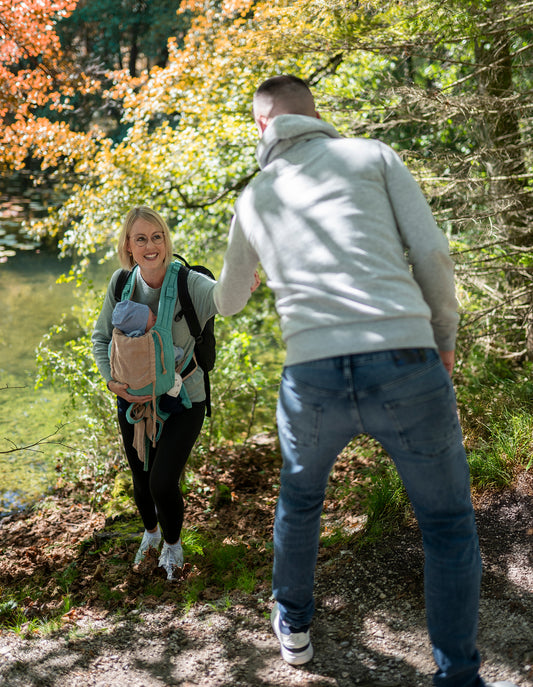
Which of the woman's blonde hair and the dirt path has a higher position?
the woman's blonde hair

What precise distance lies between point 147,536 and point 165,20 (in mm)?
21060

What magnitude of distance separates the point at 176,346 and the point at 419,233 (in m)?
1.54

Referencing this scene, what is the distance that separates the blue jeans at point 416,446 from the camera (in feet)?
5.53

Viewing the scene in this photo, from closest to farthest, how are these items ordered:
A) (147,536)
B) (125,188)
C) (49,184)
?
(147,536) → (125,188) → (49,184)

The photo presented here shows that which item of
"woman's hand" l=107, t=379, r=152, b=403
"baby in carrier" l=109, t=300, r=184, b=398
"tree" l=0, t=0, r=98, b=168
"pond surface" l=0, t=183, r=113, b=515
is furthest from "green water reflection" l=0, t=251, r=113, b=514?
"tree" l=0, t=0, r=98, b=168

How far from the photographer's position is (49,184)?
784 inches

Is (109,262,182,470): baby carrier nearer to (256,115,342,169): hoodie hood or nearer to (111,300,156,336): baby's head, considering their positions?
(111,300,156,336): baby's head

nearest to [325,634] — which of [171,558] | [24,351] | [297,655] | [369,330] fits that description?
[297,655]

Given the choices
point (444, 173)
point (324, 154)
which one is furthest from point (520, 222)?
point (324, 154)

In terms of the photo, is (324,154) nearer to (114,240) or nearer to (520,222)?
(520,222)

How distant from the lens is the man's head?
199 centimetres

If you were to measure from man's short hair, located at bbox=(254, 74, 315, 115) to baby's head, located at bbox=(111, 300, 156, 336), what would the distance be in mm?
1196

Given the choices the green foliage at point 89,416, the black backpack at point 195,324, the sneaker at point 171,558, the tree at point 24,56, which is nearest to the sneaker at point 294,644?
the sneaker at point 171,558

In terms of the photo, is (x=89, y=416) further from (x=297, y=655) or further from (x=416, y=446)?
(x=416, y=446)
